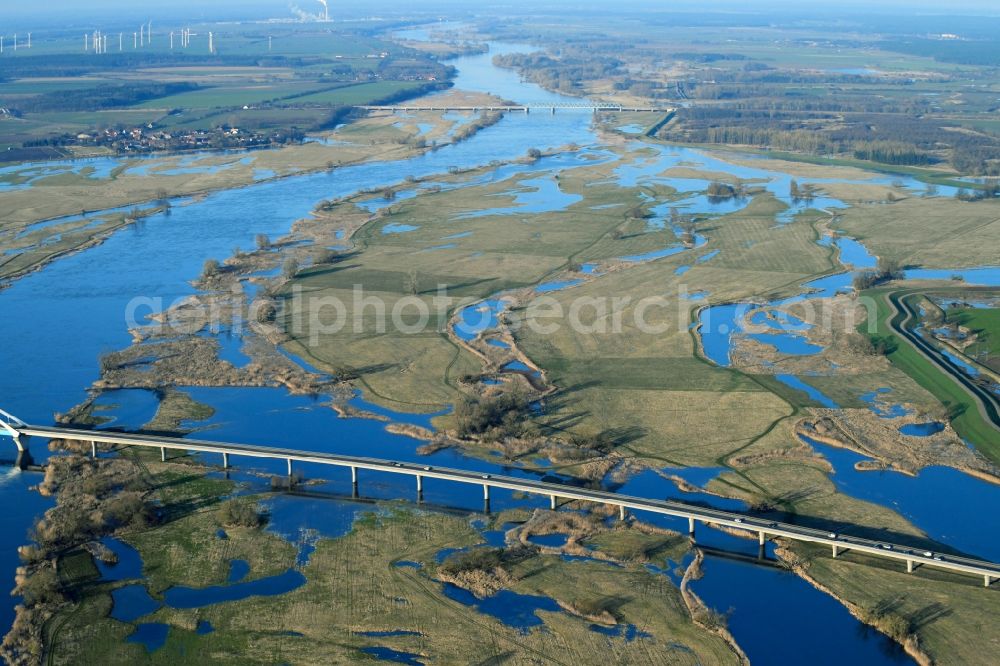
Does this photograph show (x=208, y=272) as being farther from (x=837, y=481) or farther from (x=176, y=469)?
(x=837, y=481)

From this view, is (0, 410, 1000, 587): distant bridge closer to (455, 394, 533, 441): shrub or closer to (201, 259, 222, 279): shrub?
(455, 394, 533, 441): shrub

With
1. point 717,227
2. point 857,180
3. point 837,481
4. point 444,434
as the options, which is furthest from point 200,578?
point 857,180

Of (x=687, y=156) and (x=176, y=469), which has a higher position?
(x=687, y=156)

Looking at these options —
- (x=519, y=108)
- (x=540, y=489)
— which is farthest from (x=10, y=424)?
(x=519, y=108)

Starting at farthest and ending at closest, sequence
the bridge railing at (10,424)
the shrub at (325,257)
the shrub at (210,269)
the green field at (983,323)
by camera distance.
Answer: the shrub at (325,257) < the shrub at (210,269) < the green field at (983,323) < the bridge railing at (10,424)

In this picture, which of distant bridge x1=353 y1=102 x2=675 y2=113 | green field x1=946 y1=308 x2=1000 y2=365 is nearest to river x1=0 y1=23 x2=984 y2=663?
green field x1=946 y1=308 x2=1000 y2=365

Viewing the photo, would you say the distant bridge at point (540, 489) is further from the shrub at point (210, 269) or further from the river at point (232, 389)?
the shrub at point (210, 269)

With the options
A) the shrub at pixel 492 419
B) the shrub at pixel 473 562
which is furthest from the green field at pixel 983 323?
the shrub at pixel 473 562
